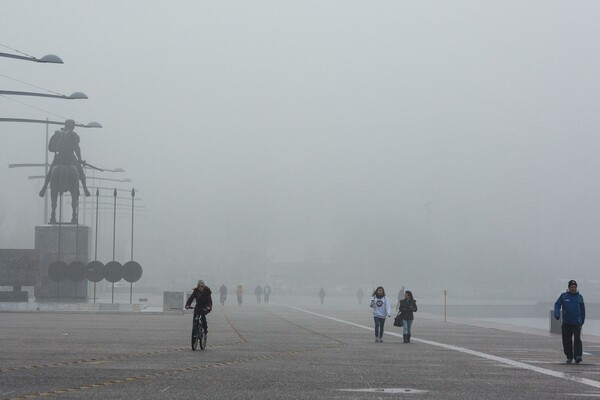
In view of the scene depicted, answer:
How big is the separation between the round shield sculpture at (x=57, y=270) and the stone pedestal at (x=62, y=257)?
988 mm

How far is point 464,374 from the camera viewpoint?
1967 cm

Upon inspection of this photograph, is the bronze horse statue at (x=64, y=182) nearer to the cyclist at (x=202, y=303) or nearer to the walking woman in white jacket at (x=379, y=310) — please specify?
the walking woman in white jacket at (x=379, y=310)

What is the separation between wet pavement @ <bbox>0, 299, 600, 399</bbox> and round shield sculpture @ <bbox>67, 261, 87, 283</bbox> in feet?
91.1

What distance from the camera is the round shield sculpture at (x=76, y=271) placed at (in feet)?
205

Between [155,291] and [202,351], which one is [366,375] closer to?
[202,351]

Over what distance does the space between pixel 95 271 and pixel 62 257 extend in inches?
81.6

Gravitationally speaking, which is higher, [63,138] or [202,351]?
[63,138]

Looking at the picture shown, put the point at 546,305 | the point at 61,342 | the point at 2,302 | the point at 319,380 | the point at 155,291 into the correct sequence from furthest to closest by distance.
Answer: the point at 155,291
the point at 546,305
the point at 2,302
the point at 61,342
the point at 319,380

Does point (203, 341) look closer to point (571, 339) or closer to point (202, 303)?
point (202, 303)

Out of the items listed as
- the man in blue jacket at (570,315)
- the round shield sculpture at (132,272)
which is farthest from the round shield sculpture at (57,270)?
the man in blue jacket at (570,315)

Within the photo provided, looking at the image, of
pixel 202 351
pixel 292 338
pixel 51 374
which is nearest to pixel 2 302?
pixel 292 338

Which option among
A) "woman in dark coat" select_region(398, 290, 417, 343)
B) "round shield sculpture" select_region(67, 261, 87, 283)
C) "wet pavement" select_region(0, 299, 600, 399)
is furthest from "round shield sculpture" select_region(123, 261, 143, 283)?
"woman in dark coat" select_region(398, 290, 417, 343)

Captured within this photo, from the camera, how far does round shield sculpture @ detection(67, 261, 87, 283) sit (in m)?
62.6

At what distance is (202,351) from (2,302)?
3626cm
